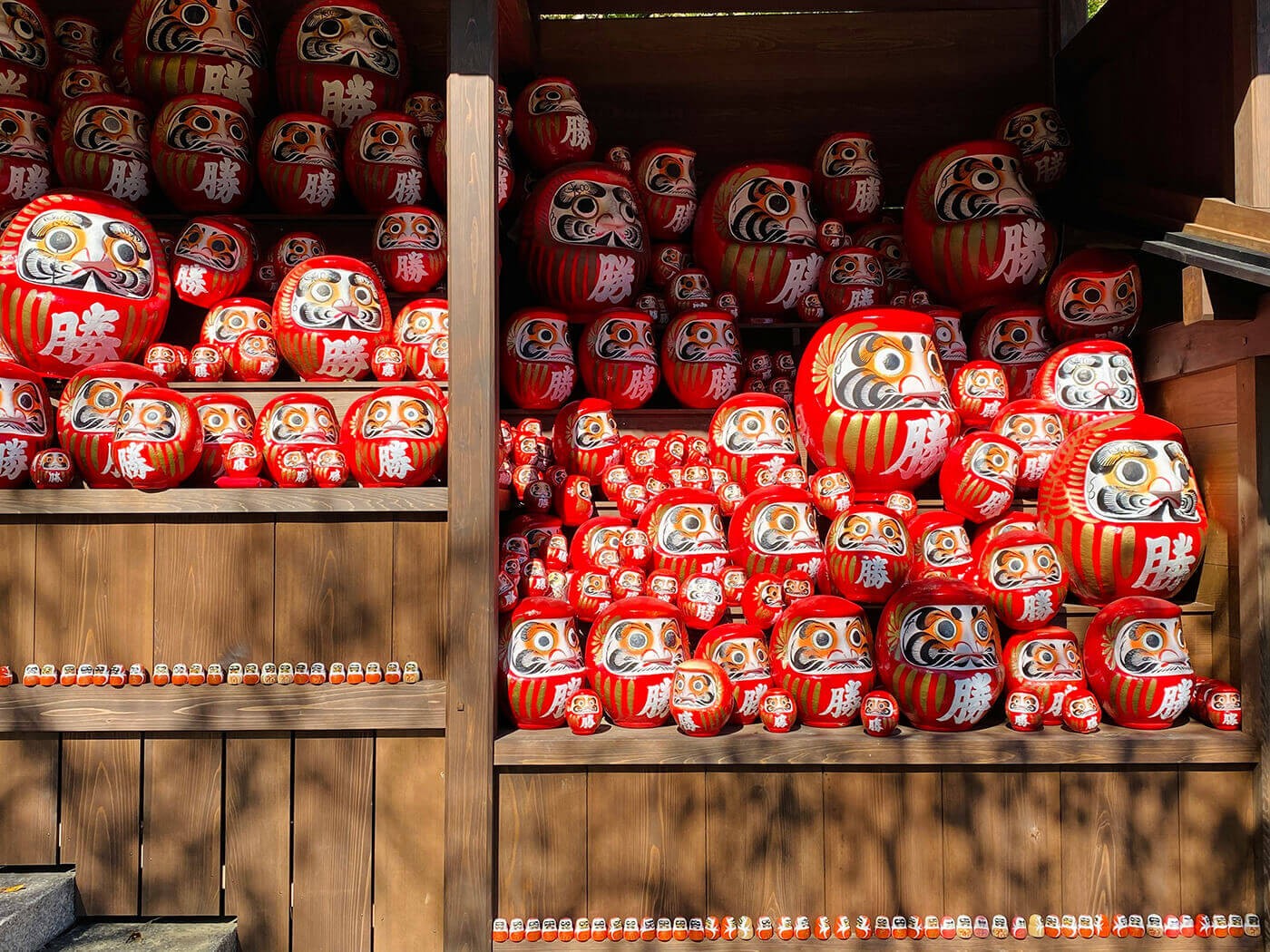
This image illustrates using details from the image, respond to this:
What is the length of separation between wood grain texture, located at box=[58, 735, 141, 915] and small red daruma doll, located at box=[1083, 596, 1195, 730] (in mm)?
2751

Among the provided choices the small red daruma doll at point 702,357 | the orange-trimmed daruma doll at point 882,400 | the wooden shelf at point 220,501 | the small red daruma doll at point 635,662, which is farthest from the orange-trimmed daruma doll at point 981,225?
the wooden shelf at point 220,501

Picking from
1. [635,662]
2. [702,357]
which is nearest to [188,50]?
[702,357]

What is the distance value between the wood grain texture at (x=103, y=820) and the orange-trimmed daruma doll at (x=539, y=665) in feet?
3.44

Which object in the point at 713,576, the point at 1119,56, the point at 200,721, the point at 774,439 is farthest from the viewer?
the point at 1119,56

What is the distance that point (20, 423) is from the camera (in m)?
2.87

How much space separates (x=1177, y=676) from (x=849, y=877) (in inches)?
42.8

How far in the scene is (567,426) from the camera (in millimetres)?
3465

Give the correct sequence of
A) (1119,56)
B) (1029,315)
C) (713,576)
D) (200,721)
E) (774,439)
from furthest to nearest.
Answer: (1119,56)
(1029,315)
(774,439)
(713,576)
(200,721)

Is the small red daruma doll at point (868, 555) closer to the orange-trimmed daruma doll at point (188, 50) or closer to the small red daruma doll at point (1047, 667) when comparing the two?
the small red daruma doll at point (1047, 667)

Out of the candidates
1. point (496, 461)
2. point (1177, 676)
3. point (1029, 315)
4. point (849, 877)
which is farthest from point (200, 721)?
point (1029, 315)

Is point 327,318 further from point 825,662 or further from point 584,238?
point 825,662

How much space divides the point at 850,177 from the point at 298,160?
213 centimetres

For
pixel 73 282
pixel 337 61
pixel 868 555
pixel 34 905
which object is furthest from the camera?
pixel 337 61

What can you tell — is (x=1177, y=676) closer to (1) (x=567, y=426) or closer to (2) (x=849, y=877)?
(2) (x=849, y=877)
